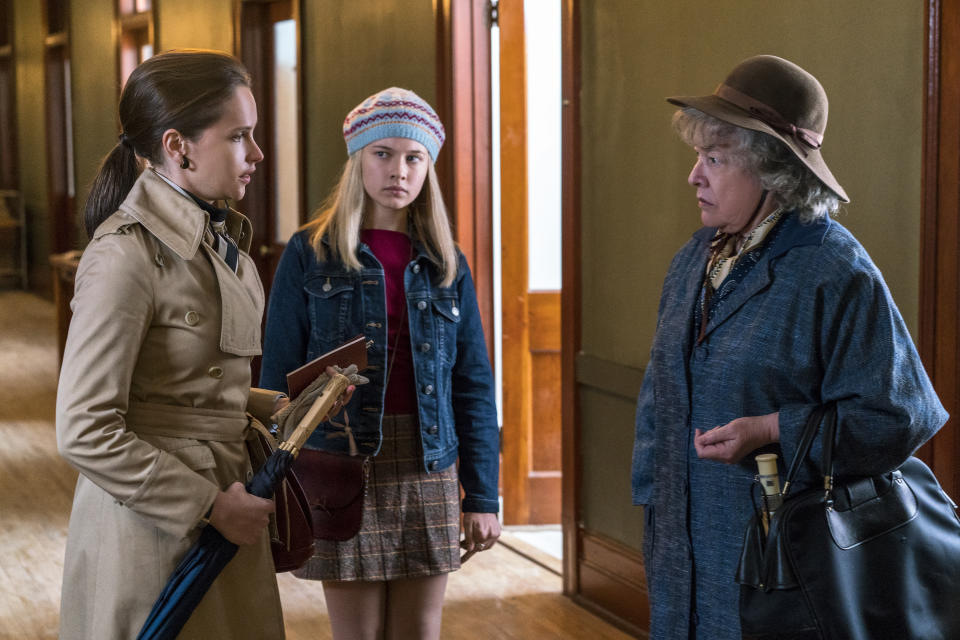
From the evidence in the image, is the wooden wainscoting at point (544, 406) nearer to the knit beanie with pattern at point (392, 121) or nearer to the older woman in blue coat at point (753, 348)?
the knit beanie with pattern at point (392, 121)

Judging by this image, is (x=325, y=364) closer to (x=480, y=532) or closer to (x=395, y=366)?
(x=395, y=366)

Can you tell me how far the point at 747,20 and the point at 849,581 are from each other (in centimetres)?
178

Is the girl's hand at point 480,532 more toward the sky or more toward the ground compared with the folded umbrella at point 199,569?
more toward the ground

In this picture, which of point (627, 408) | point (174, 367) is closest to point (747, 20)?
point (627, 408)

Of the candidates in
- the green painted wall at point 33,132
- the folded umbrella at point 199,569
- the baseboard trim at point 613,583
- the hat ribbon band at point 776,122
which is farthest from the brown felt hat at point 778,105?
the green painted wall at point 33,132

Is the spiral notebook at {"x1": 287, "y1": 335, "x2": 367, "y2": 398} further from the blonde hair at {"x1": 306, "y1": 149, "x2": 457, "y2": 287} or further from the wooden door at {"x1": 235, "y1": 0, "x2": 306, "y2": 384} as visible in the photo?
the wooden door at {"x1": 235, "y1": 0, "x2": 306, "y2": 384}

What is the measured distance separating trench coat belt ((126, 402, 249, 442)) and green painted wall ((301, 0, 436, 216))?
10.4 ft

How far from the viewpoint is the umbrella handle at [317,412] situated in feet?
5.63

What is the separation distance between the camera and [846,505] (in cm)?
180

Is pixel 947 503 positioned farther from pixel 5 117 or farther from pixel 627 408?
pixel 5 117

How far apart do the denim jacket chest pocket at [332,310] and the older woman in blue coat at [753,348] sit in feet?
2.32

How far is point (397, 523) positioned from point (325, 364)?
657 mm

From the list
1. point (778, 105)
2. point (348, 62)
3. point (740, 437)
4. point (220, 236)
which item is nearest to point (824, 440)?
point (740, 437)

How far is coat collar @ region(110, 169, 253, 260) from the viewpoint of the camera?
1689 mm
